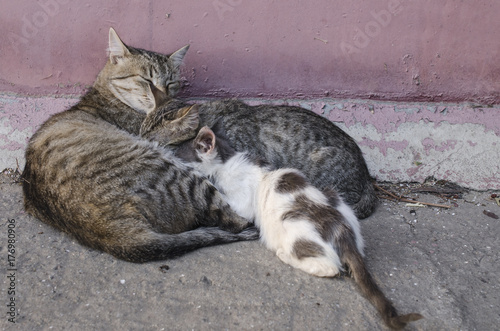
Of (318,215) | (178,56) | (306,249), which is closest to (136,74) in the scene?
A: (178,56)

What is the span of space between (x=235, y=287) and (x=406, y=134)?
2.57 m

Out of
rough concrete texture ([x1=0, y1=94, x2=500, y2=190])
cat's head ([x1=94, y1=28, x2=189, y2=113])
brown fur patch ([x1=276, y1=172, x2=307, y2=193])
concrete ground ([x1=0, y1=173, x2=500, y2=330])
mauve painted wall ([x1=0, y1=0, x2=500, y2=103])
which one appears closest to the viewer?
concrete ground ([x1=0, y1=173, x2=500, y2=330])

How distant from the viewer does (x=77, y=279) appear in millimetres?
2781

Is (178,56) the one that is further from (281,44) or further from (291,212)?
(291,212)

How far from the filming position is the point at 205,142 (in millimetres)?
3484

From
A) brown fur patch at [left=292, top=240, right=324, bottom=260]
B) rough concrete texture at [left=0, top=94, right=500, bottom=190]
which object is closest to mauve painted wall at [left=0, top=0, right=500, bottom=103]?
rough concrete texture at [left=0, top=94, right=500, bottom=190]

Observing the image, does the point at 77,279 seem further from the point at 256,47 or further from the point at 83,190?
the point at 256,47

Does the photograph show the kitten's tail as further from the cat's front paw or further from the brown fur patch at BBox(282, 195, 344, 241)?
the cat's front paw

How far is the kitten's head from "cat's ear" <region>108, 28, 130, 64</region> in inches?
28.3

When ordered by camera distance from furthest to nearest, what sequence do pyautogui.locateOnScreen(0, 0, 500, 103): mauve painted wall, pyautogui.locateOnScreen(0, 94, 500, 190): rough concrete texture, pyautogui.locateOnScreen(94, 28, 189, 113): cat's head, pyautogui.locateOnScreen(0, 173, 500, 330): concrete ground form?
pyautogui.locateOnScreen(0, 94, 500, 190): rough concrete texture
pyautogui.locateOnScreen(0, 0, 500, 103): mauve painted wall
pyautogui.locateOnScreen(94, 28, 189, 113): cat's head
pyautogui.locateOnScreen(0, 173, 500, 330): concrete ground

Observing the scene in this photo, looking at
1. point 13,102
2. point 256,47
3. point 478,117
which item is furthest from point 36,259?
point 478,117

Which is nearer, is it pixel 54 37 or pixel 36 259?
pixel 36 259

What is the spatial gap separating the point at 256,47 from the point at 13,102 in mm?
2510

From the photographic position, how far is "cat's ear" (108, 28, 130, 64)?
3997 millimetres
